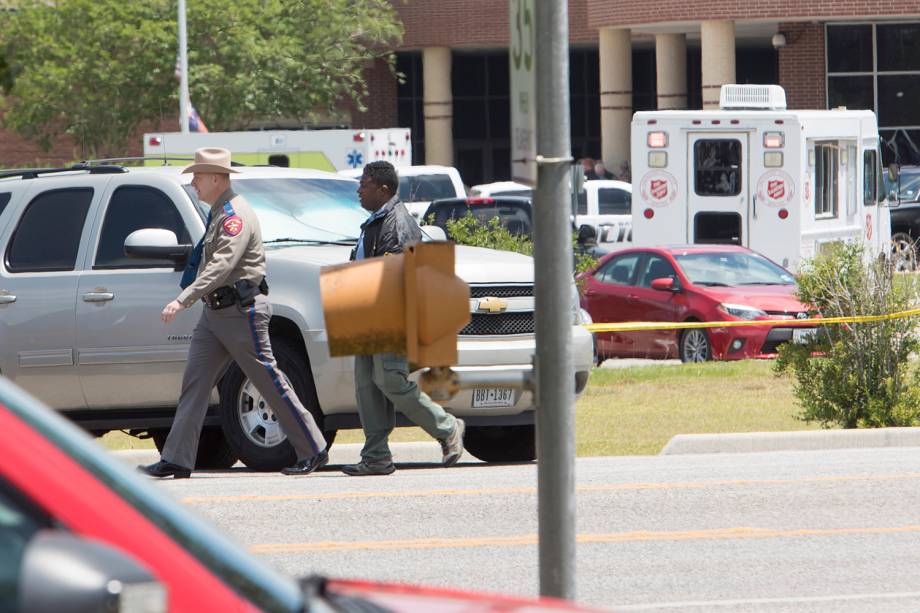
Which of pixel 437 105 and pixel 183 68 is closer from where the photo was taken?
pixel 183 68

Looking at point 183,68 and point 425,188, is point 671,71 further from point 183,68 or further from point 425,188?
point 425,188

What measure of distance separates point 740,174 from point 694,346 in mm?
3709

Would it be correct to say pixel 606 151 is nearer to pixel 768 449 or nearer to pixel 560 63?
pixel 768 449

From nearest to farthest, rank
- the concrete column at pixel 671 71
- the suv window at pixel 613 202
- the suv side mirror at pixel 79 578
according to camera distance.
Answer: the suv side mirror at pixel 79 578 → the suv window at pixel 613 202 → the concrete column at pixel 671 71

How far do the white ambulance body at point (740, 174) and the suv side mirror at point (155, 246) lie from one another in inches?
477

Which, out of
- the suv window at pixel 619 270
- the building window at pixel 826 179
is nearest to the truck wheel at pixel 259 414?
the suv window at pixel 619 270

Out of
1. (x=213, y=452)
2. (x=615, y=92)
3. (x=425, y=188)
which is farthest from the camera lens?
(x=615, y=92)

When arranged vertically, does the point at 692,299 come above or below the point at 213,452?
above

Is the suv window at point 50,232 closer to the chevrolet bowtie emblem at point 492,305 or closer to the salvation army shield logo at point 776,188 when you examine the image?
the chevrolet bowtie emblem at point 492,305

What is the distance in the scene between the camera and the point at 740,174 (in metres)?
21.7

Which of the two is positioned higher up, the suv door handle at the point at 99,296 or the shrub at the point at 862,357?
the suv door handle at the point at 99,296

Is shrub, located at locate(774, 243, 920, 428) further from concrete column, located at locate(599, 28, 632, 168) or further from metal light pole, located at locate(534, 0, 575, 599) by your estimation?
concrete column, located at locate(599, 28, 632, 168)

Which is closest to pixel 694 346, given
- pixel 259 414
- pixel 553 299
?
pixel 259 414

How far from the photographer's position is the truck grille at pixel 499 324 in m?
10.7
